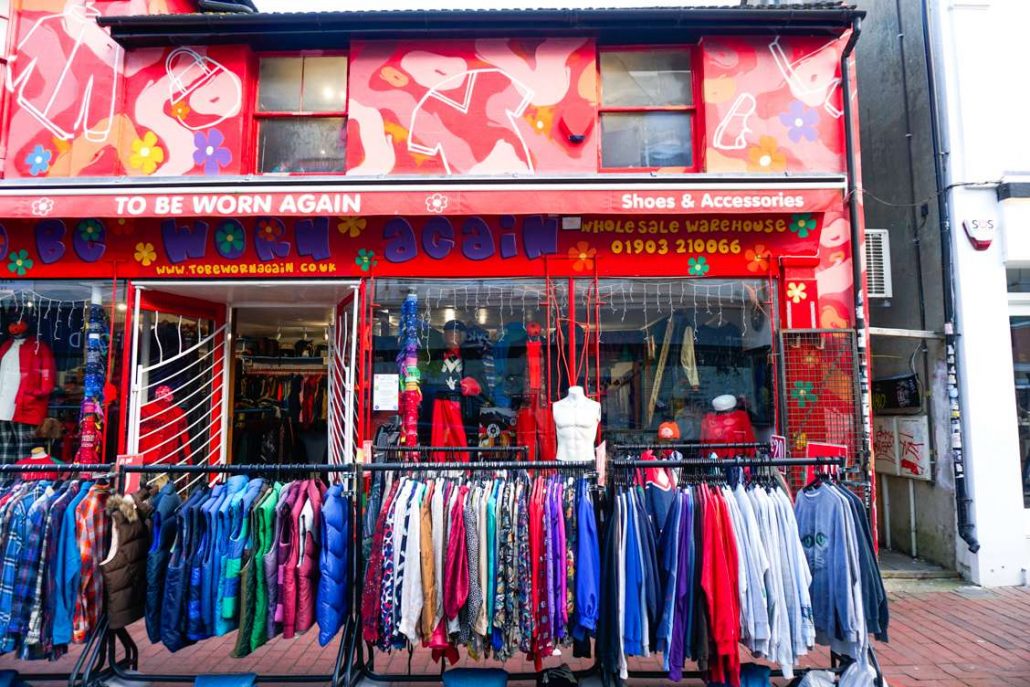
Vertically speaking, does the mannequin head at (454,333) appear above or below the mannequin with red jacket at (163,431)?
above

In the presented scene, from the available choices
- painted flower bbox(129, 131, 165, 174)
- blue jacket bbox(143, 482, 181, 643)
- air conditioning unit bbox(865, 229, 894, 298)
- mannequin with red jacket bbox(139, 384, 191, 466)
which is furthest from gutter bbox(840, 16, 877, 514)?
painted flower bbox(129, 131, 165, 174)

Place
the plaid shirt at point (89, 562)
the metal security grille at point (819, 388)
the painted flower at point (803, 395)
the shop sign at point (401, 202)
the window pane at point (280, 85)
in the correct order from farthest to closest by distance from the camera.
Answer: the window pane at point (280, 85), the painted flower at point (803, 395), the metal security grille at point (819, 388), the shop sign at point (401, 202), the plaid shirt at point (89, 562)

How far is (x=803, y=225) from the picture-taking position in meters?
6.47

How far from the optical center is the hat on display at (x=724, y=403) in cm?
667

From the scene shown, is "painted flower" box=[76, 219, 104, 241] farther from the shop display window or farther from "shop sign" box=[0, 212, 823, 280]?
the shop display window

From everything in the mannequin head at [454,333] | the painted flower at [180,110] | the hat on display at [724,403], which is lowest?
the hat on display at [724,403]

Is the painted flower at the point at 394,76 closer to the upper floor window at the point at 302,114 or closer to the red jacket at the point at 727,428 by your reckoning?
the upper floor window at the point at 302,114

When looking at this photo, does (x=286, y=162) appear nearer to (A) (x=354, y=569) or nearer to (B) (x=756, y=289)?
(A) (x=354, y=569)

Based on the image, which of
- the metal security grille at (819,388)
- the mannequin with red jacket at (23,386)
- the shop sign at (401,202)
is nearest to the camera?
the shop sign at (401,202)

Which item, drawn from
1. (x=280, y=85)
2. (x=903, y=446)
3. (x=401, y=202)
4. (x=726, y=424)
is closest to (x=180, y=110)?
(x=280, y=85)

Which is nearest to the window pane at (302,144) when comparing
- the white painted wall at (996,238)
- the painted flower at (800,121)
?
the painted flower at (800,121)

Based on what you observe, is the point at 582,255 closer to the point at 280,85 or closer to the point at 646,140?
the point at 646,140

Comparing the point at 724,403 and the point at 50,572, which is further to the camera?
the point at 724,403

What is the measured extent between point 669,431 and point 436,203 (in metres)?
3.51
